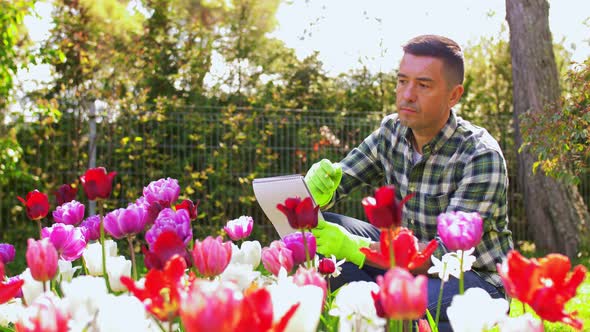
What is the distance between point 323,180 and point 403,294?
1.58 m

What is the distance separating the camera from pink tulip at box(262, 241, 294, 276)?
1.29 metres

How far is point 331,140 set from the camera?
6738 mm

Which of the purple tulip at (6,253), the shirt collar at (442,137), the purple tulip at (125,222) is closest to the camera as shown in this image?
the purple tulip at (125,222)

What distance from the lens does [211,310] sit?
0.62 m

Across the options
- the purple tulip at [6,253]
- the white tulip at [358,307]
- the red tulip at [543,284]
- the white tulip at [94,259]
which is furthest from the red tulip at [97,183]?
the red tulip at [543,284]

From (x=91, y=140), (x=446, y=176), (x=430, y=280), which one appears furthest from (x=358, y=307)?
(x=91, y=140)

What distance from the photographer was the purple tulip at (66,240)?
141cm

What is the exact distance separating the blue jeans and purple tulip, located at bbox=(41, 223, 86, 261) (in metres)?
1.16

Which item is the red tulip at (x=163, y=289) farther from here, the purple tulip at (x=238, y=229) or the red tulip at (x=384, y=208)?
the purple tulip at (x=238, y=229)

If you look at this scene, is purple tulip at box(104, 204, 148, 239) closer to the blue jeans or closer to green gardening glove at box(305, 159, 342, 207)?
green gardening glove at box(305, 159, 342, 207)

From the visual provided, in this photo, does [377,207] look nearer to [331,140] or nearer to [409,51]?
[409,51]

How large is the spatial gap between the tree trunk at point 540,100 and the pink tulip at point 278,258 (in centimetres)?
510

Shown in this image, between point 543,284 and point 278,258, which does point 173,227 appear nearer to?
point 278,258

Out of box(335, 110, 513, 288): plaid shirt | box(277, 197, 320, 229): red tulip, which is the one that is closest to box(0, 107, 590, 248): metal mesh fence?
box(335, 110, 513, 288): plaid shirt
